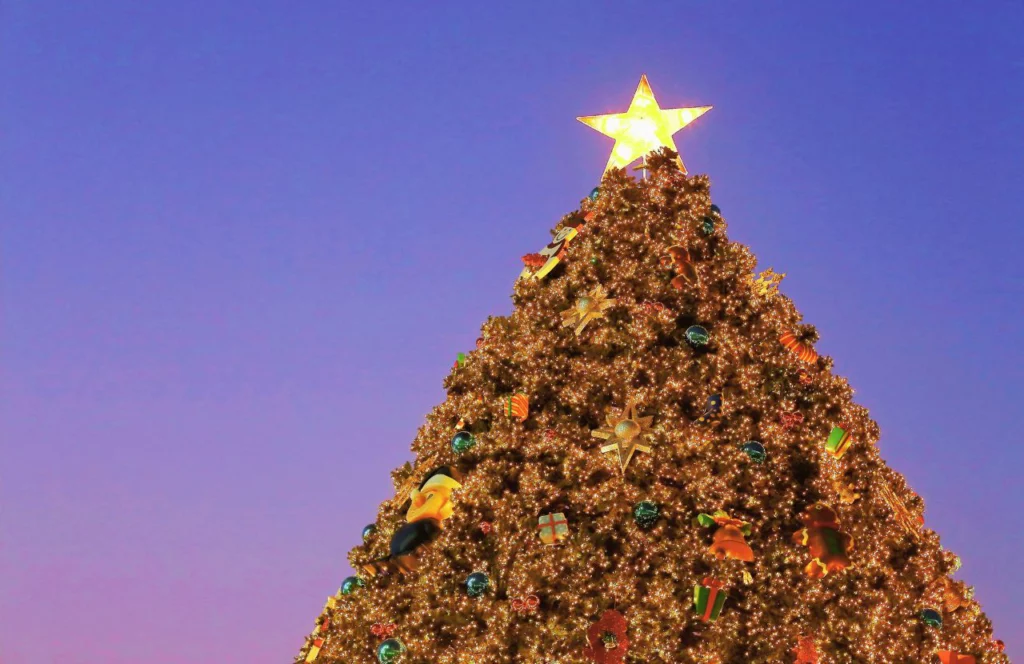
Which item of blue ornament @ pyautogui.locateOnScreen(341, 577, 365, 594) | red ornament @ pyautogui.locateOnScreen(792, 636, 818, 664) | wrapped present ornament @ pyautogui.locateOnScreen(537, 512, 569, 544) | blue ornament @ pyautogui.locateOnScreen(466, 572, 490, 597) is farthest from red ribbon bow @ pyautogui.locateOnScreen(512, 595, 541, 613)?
red ornament @ pyautogui.locateOnScreen(792, 636, 818, 664)

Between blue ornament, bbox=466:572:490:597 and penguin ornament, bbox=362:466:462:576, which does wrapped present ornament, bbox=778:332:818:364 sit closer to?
penguin ornament, bbox=362:466:462:576

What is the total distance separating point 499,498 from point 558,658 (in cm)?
128

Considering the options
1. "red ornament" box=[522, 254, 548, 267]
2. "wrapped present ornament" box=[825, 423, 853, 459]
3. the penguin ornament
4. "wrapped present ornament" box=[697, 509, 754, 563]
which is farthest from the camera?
"red ornament" box=[522, 254, 548, 267]

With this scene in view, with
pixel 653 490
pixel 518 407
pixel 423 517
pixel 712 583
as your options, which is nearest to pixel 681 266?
pixel 518 407

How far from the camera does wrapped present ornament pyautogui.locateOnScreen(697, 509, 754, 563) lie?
548cm

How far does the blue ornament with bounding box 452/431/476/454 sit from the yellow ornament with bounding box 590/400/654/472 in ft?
3.53

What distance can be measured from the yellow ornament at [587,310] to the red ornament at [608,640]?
232cm

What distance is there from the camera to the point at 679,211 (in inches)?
279

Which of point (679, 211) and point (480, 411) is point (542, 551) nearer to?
point (480, 411)

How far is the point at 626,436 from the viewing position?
595 centimetres

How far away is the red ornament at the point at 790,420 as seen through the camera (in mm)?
6129

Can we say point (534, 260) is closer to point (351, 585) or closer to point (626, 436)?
point (626, 436)

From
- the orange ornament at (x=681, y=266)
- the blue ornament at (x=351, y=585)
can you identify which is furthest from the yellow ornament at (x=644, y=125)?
the blue ornament at (x=351, y=585)

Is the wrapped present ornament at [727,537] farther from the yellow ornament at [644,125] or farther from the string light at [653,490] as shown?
the yellow ornament at [644,125]
